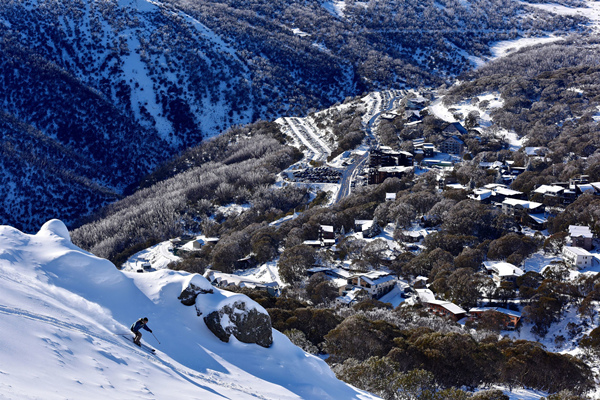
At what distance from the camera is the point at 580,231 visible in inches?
1986

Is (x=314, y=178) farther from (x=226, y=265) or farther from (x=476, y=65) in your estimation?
(x=476, y=65)

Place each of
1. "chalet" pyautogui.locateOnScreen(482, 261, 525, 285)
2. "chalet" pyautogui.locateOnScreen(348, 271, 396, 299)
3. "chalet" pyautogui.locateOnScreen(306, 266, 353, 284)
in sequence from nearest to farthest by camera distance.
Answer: "chalet" pyautogui.locateOnScreen(482, 261, 525, 285) → "chalet" pyautogui.locateOnScreen(348, 271, 396, 299) → "chalet" pyautogui.locateOnScreen(306, 266, 353, 284)

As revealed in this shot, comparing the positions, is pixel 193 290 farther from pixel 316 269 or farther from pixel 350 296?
pixel 316 269

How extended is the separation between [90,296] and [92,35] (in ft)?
559

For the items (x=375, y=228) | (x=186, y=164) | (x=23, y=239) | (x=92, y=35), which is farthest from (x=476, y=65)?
(x=23, y=239)

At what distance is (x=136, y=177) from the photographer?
432 feet

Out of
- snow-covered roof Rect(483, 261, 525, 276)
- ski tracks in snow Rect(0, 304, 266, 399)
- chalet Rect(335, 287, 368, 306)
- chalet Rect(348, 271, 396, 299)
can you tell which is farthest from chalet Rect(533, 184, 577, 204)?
ski tracks in snow Rect(0, 304, 266, 399)

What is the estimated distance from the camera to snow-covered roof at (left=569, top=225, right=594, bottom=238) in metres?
49.6

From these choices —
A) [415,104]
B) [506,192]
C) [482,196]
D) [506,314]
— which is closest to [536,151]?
[506,192]

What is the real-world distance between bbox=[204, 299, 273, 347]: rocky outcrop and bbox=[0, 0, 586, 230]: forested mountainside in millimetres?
95206

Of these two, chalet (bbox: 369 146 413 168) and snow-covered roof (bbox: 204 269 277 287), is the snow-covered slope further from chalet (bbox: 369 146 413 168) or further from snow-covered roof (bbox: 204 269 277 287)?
chalet (bbox: 369 146 413 168)

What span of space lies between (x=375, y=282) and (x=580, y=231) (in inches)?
790

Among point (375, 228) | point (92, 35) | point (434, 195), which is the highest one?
point (92, 35)

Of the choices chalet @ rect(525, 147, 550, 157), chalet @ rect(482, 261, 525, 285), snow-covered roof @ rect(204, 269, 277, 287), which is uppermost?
chalet @ rect(525, 147, 550, 157)
